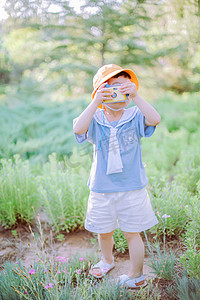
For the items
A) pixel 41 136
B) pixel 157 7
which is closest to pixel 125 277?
pixel 157 7

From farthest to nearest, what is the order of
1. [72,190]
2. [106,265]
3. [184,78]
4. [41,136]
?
1. [184,78]
2. [41,136]
3. [72,190]
4. [106,265]

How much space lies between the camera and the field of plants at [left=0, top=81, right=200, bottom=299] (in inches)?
55.7

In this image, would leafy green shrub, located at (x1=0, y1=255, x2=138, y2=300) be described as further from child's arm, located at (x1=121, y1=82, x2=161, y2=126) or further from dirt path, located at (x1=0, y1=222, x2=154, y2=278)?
child's arm, located at (x1=121, y1=82, x2=161, y2=126)

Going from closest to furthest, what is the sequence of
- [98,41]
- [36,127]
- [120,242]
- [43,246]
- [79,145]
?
[120,242], [43,246], [79,145], [98,41], [36,127]

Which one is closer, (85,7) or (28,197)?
(28,197)

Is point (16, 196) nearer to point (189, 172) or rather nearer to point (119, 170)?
point (119, 170)

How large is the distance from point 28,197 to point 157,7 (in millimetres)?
2338

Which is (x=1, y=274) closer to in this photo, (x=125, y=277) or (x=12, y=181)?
(x=125, y=277)

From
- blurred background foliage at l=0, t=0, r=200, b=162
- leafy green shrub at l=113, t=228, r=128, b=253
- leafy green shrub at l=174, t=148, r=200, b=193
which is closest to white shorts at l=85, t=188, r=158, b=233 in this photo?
leafy green shrub at l=113, t=228, r=128, b=253

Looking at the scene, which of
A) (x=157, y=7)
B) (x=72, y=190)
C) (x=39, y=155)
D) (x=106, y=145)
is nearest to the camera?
(x=106, y=145)

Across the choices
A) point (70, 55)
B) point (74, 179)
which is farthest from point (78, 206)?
point (70, 55)

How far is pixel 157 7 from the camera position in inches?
114

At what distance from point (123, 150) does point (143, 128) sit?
165 mm

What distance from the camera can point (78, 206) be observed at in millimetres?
2262
